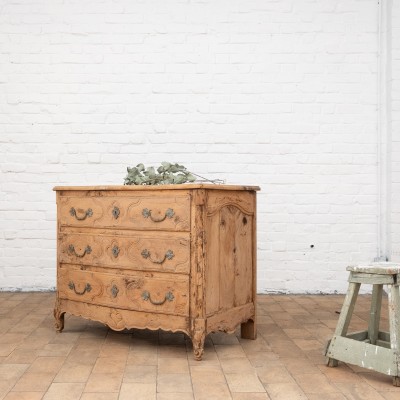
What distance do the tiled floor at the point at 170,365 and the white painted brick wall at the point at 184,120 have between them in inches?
42.3

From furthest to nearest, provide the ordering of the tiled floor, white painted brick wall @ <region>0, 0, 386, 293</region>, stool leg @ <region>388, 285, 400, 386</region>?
white painted brick wall @ <region>0, 0, 386, 293</region> → stool leg @ <region>388, 285, 400, 386</region> → the tiled floor

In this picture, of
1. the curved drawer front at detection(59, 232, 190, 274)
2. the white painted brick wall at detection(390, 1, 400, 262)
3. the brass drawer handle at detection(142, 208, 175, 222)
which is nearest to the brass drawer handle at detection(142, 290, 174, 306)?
the curved drawer front at detection(59, 232, 190, 274)

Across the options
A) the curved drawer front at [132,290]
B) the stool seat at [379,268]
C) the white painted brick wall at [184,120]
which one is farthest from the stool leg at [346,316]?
the white painted brick wall at [184,120]

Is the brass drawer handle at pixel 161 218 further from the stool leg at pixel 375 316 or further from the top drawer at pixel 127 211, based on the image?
the stool leg at pixel 375 316

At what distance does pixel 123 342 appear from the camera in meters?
3.04

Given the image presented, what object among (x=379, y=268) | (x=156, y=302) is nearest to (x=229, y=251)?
(x=156, y=302)

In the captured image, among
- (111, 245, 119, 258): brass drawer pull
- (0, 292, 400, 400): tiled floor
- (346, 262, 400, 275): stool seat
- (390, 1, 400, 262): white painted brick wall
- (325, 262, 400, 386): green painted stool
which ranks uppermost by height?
(390, 1, 400, 262): white painted brick wall

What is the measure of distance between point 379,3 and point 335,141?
1.31 m

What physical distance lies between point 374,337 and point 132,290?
51.6 inches

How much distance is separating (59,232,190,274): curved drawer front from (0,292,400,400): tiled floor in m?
0.47

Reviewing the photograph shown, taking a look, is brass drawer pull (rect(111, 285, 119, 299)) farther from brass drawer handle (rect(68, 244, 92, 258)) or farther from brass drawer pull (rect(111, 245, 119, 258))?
brass drawer handle (rect(68, 244, 92, 258))

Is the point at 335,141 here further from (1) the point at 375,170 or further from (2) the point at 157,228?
(2) the point at 157,228

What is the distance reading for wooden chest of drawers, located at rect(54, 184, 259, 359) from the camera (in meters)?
2.71

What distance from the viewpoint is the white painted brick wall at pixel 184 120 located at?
15.2 ft
